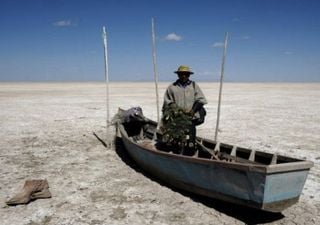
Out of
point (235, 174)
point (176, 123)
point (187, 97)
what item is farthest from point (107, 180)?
point (235, 174)

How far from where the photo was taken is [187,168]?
259 inches

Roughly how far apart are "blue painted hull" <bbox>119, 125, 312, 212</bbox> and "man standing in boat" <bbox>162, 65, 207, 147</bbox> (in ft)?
4.82

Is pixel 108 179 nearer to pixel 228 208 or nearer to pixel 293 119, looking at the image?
pixel 228 208

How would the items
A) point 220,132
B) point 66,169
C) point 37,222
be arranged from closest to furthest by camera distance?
point 37,222
point 66,169
point 220,132

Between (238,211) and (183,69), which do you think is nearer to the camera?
(238,211)

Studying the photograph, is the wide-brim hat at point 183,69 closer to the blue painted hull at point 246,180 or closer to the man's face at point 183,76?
the man's face at point 183,76

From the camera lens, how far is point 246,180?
550 centimetres

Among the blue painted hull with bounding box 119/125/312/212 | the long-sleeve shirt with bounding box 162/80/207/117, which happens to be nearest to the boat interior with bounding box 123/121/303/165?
the blue painted hull with bounding box 119/125/312/212

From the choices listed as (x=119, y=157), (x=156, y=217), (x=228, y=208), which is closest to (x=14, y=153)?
(x=119, y=157)

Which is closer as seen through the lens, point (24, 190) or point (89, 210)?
point (89, 210)

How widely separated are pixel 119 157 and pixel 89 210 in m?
4.15

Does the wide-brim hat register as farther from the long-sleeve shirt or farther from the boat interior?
the boat interior

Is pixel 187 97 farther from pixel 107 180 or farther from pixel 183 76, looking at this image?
pixel 107 180

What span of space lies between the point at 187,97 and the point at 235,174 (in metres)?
2.83
